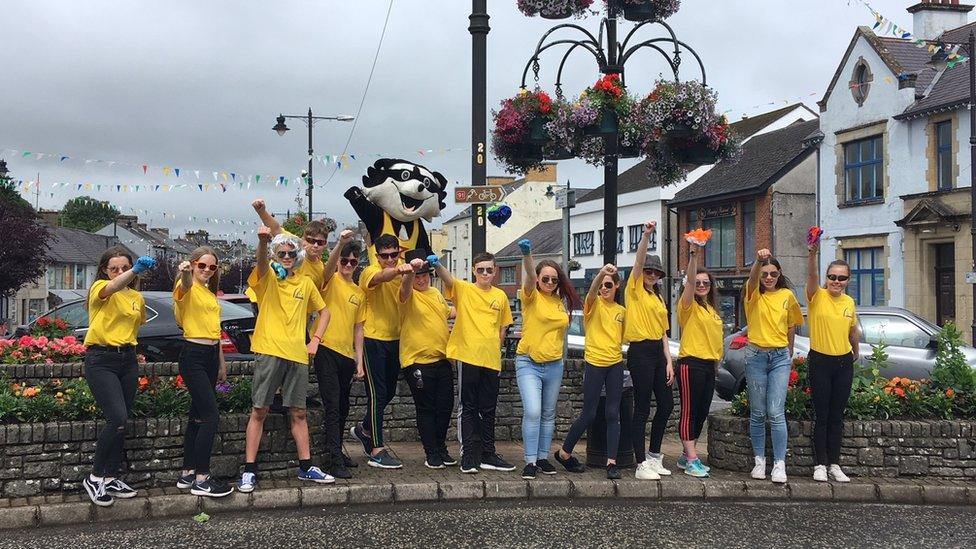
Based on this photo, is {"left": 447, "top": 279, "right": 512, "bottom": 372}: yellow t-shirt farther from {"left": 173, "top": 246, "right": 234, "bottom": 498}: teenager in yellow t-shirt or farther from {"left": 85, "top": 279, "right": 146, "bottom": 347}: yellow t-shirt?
{"left": 85, "top": 279, "right": 146, "bottom": 347}: yellow t-shirt

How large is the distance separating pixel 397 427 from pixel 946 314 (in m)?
20.9

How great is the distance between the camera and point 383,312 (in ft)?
24.7

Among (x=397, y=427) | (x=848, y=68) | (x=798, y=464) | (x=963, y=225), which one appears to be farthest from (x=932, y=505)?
(x=848, y=68)

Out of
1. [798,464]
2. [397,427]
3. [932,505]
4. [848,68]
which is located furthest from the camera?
[848,68]

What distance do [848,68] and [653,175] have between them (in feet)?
73.8

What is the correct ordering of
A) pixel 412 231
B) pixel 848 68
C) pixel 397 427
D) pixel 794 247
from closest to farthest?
pixel 412 231, pixel 397 427, pixel 848 68, pixel 794 247

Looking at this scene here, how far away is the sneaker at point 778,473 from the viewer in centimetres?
730

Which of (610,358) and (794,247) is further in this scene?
(794,247)

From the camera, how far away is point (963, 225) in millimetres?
23859

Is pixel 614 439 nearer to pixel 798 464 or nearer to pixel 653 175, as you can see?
pixel 798 464

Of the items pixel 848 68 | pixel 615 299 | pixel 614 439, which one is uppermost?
pixel 848 68

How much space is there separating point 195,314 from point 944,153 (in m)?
24.0

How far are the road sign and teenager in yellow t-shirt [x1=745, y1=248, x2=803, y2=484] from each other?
2.40 m

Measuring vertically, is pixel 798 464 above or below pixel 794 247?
below
